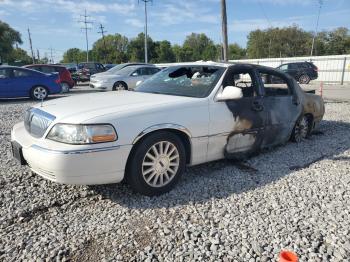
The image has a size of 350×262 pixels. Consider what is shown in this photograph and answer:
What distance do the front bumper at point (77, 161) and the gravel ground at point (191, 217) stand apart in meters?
0.38

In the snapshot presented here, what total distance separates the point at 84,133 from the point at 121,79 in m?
11.9

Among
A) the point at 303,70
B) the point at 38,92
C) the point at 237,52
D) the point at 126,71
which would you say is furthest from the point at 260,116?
the point at 237,52

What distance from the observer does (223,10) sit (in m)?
15.4

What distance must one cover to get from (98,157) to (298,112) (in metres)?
3.85

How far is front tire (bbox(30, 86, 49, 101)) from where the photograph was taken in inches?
496

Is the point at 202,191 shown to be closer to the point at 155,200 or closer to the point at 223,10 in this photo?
the point at 155,200

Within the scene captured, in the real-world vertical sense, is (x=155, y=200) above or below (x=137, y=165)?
below

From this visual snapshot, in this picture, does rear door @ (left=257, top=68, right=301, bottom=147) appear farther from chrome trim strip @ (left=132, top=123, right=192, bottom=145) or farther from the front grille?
the front grille

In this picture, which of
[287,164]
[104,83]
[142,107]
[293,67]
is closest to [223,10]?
[104,83]

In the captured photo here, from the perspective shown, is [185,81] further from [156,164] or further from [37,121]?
[37,121]

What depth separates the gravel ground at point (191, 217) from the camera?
2.70 m

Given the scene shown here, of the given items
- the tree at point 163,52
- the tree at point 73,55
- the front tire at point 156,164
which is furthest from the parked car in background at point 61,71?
the tree at point 73,55

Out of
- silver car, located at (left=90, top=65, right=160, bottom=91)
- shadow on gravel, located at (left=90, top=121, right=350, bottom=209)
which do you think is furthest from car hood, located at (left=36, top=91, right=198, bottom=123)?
A: silver car, located at (left=90, top=65, right=160, bottom=91)

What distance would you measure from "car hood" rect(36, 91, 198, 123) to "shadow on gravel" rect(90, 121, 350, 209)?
99 cm
